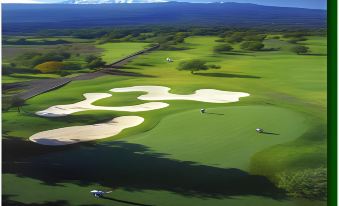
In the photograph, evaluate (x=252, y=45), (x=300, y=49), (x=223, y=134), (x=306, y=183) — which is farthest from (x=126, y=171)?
(x=300, y=49)

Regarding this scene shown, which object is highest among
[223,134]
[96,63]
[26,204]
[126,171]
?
[96,63]

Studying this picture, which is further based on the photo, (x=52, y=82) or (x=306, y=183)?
(x=52, y=82)

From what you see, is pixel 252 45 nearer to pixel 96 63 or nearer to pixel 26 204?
pixel 96 63

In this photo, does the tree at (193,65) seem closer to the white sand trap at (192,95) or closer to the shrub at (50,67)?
the white sand trap at (192,95)

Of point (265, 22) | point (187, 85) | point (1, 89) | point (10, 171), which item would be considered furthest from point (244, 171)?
point (1, 89)

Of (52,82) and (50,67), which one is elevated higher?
(50,67)

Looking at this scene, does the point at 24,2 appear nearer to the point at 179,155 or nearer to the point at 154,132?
the point at 154,132

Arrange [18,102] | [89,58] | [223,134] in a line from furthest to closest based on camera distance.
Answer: [89,58], [18,102], [223,134]
